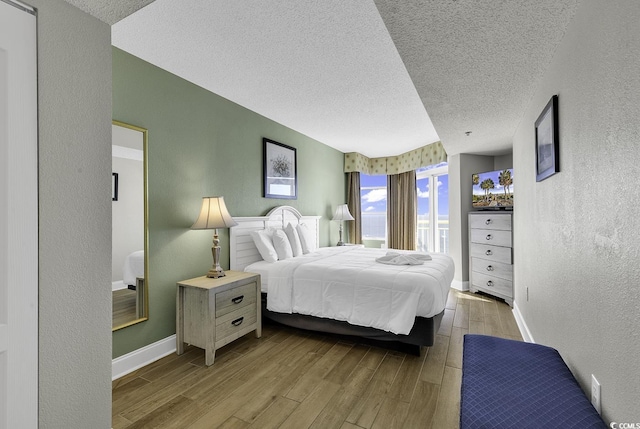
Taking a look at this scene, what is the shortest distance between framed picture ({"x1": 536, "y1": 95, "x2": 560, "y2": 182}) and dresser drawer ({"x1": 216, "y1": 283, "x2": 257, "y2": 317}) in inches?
95.7

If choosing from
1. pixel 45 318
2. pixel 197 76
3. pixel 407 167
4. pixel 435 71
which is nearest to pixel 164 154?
pixel 197 76

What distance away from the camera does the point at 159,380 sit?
2.18m

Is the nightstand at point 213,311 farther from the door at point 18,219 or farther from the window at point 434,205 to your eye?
the window at point 434,205

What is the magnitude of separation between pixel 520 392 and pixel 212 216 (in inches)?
95.6

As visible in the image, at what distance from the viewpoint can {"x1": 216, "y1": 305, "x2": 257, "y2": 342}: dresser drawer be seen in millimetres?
2459

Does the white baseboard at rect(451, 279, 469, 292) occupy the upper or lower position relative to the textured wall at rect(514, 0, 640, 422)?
lower

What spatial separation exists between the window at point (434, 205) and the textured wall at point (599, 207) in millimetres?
3973

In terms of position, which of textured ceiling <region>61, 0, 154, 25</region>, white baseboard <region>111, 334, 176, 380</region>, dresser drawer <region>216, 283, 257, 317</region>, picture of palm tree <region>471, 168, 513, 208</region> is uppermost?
textured ceiling <region>61, 0, 154, 25</region>

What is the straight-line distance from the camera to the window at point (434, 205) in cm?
577

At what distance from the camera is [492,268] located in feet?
13.4

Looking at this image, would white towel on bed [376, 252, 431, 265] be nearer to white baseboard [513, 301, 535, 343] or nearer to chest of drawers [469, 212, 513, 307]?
white baseboard [513, 301, 535, 343]

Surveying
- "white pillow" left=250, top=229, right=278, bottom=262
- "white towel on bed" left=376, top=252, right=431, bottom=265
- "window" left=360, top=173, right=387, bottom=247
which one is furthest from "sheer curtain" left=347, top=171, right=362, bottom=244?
"white pillow" left=250, top=229, right=278, bottom=262

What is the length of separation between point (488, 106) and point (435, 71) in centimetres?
95

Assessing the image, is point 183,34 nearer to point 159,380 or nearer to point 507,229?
point 159,380
